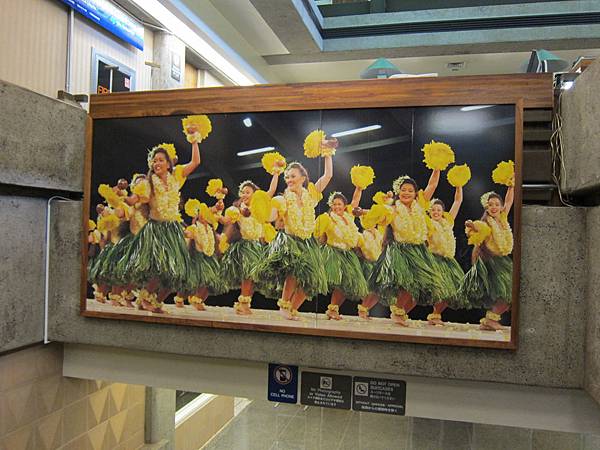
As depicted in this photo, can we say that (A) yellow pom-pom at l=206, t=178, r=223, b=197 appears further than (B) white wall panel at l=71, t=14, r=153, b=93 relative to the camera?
No

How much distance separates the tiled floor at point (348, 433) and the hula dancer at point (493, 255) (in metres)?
4.10

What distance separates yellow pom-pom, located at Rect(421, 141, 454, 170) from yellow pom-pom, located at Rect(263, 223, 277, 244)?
3.11 ft

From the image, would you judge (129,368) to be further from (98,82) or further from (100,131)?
(98,82)

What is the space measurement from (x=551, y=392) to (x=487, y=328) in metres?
0.53

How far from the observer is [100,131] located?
10.6 ft

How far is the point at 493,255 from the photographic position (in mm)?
2609

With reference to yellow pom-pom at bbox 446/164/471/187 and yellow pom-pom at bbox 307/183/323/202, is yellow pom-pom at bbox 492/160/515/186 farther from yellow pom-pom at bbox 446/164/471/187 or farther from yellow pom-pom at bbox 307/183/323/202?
yellow pom-pom at bbox 307/183/323/202

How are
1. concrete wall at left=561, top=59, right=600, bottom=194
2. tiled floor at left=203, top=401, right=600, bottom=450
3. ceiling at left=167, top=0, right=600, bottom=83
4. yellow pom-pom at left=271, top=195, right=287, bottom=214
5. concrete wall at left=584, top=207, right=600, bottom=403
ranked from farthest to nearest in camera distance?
tiled floor at left=203, top=401, right=600, bottom=450 → ceiling at left=167, top=0, right=600, bottom=83 → yellow pom-pom at left=271, top=195, right=287, bottom=214 → concrete wall at left=584, top=207, right=600, bottom=403 → concrete wall at left=561, top=59, right=600, bottom=194

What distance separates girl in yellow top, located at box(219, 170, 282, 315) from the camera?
115 inches

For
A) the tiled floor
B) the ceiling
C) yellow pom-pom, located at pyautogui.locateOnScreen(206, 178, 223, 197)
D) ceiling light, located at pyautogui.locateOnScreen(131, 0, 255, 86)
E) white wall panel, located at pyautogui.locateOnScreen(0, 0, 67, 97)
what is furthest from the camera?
the tiled floor

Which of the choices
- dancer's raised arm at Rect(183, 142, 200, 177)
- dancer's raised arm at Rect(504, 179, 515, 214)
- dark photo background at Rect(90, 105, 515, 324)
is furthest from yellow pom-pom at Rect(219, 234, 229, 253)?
dancer's raised arm at Rect(504, 179, 515, 214)

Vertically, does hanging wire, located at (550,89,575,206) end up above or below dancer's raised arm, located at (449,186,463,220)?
above

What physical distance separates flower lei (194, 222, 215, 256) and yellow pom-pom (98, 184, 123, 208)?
587 millimetres

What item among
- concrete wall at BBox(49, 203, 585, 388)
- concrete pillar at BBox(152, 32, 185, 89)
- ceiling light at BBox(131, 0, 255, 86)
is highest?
ceiling light at BBox(131, 0, 255, 86)
